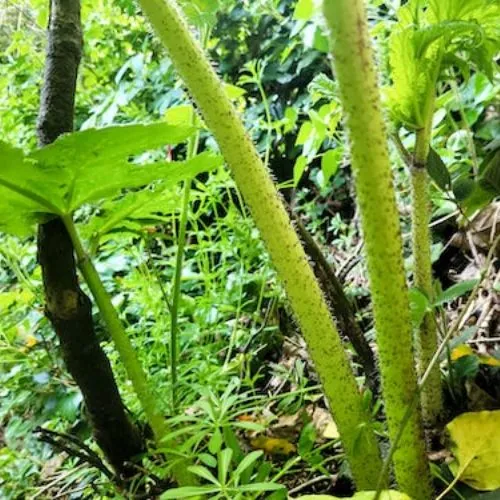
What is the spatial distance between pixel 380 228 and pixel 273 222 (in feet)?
0.35

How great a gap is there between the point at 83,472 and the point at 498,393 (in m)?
0.53

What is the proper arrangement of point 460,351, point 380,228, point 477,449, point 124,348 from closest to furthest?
point 380,228, point 477,449, point 124,348, point 460,351

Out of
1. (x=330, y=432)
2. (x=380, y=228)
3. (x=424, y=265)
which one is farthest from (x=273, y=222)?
(x=330, y=432)

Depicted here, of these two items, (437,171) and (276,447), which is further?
(276,447)

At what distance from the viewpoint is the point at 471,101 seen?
1.26m

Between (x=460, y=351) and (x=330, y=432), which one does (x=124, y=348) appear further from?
(x=460, y=351)

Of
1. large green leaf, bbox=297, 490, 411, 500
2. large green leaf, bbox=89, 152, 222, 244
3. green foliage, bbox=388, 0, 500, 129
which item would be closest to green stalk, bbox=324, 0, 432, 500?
large green leaf, bbox=297, 490, 411, 500

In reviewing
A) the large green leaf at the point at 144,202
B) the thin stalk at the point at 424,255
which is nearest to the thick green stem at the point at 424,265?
the thin stalk at the point at 424,255

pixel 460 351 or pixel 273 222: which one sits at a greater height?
pixel 273 222

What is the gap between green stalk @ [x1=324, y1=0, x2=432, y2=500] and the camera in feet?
1.53

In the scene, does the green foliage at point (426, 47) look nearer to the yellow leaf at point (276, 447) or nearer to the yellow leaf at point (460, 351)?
the yellow leaf at point (460, 351)

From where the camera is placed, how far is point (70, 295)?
0.71 metres

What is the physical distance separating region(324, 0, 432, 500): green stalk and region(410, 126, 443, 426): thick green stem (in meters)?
0.14

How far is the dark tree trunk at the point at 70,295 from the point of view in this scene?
2.34 feet
